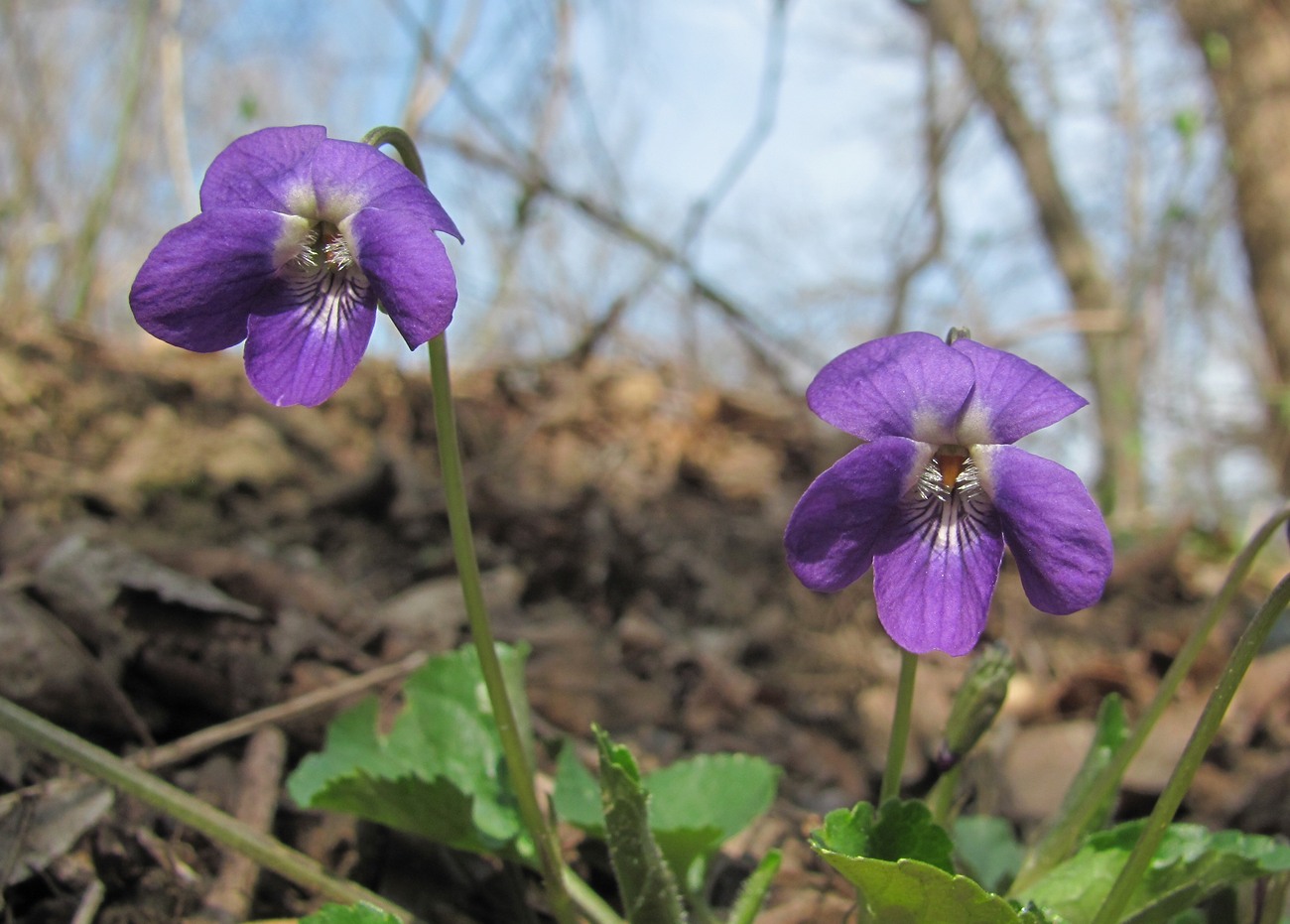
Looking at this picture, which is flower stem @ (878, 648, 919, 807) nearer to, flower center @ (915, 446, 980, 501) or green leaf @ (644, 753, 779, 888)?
flower center @ (915, 446, 980, 501)

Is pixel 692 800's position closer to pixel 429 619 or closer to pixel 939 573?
pixel 939 573

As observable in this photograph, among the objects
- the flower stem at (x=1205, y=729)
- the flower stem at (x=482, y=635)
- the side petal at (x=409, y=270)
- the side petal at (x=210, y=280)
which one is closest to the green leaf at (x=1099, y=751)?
the flower stem at (x=1205, y=729)

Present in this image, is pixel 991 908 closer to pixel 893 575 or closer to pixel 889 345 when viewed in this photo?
pixel 893 575

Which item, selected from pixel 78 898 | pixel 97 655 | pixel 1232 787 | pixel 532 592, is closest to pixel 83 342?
pixel 532 592

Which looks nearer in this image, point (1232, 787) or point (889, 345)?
point (889, 345)

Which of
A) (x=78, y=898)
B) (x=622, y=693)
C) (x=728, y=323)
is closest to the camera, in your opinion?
(x=78, y=898)
